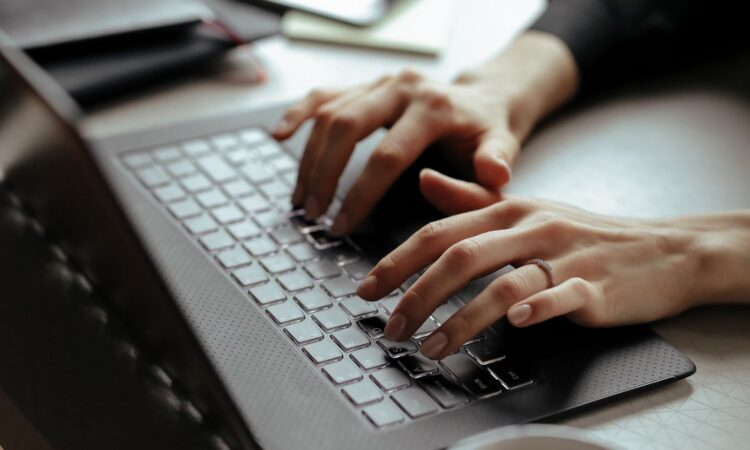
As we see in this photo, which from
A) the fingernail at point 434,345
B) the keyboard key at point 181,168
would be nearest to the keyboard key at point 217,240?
the keyboard key at point 181,168

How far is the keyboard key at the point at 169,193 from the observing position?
76 cm

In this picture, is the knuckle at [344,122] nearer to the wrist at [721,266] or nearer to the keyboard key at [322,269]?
the keyboard key at [322,269]

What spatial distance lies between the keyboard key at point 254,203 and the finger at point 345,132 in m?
0.04

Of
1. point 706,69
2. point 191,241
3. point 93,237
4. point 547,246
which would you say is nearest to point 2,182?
point 191,241

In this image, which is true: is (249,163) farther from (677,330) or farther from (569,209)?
(677,330)

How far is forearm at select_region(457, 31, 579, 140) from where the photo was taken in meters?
0.88

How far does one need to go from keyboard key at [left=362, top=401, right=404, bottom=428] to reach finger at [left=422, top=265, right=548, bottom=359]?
0.05 metres

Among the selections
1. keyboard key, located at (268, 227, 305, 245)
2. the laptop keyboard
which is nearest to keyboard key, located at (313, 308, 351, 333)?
the laptop keyboard

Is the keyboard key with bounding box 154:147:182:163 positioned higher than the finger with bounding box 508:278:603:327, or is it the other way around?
the keyboard key with bounding box 154:147:182:163

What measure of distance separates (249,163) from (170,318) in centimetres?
40

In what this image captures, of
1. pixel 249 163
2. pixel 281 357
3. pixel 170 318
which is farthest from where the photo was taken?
pixel 249 163

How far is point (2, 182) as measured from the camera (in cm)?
70

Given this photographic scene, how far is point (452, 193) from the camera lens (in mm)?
717

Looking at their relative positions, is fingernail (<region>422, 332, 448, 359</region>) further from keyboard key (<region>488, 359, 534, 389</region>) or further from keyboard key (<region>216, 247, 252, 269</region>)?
keyboard key (<region>216, 247, 252, 269</region>)
